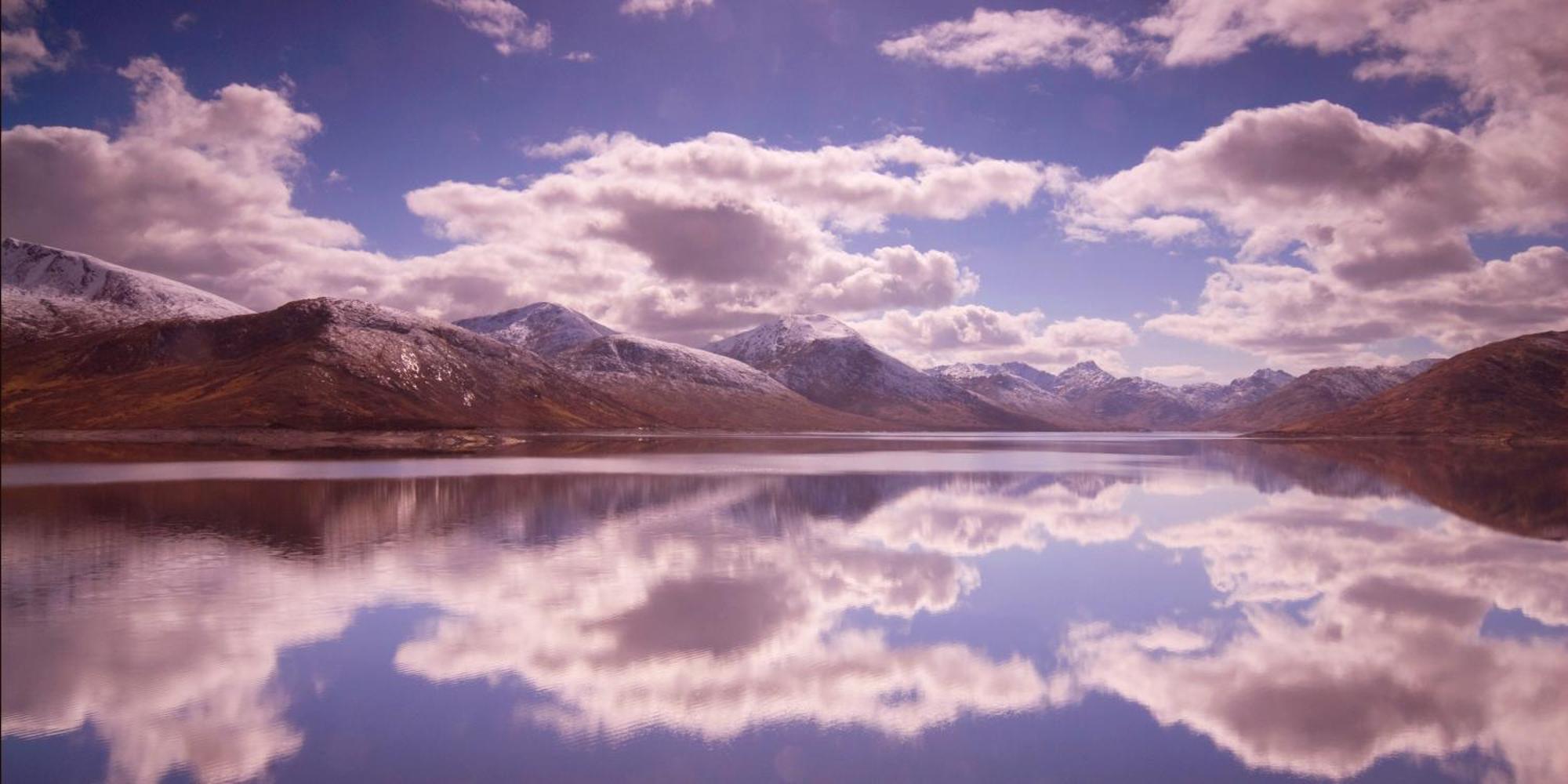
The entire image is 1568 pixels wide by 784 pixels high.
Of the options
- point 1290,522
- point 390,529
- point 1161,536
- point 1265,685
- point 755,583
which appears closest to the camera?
point 1265,685

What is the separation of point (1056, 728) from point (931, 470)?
280ft

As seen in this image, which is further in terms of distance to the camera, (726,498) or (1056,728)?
(726,498)

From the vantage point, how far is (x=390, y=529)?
4616 cm

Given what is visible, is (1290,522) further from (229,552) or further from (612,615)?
(229,552)

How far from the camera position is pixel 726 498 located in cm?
6562

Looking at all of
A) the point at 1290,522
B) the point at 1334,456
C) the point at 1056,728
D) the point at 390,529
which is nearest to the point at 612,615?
the point at 1056,728

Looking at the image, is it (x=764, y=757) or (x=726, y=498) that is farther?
(x=726, y=498)

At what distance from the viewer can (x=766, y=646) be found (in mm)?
24812

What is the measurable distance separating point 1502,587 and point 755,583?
30.9 m

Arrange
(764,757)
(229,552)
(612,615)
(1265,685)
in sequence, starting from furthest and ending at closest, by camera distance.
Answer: (229,552)
(612,615)
(1265,685)
(764,757)

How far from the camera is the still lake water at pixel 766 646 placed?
17484mm

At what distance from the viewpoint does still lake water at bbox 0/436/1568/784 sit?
688 inches

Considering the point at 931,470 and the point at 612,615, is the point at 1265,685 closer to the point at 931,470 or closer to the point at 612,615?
the point at 612,615

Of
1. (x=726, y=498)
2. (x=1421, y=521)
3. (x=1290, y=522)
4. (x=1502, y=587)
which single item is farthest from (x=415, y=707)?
(x=1421, y=521)
